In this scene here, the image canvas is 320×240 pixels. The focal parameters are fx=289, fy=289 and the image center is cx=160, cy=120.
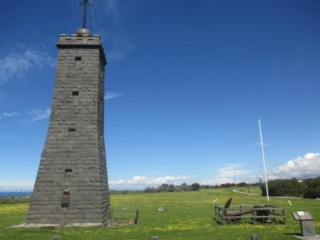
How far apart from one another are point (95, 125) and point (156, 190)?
86079 mm

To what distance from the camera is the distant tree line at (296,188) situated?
53.8 metres

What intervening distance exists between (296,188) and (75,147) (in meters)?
55.7

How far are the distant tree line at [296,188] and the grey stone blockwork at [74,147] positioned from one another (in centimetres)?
4428

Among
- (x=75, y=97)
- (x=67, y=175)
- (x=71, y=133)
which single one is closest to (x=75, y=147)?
(x=71, y=133)

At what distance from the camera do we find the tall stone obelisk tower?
21.9 meters

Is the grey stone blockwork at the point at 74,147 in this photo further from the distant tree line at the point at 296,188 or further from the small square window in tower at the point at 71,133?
the distant tree line at the point at 296,188

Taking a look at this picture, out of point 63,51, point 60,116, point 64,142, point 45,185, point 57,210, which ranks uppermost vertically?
point 63,51

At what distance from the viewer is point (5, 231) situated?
1947 centimetres

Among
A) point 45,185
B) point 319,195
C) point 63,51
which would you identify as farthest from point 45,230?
point 319,195

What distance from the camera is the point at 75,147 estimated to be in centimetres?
2338

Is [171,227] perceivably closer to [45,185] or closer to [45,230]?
[45,230]

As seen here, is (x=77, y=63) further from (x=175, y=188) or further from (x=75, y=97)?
(x=175, y=188)

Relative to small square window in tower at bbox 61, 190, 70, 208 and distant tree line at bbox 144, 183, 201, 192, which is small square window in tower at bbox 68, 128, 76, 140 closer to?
small square window in tower at bbox 61, 190, 70, 208

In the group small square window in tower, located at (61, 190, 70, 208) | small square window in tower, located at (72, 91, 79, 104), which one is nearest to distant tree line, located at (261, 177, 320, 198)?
small square window in tower, located at (61, 190, 70, 208)
